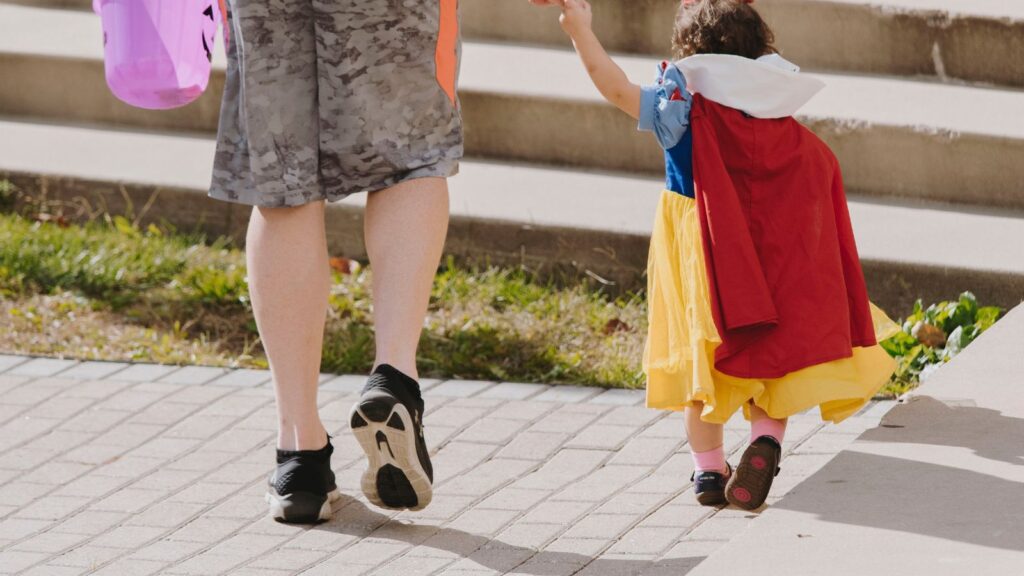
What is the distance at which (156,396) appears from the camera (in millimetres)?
4707

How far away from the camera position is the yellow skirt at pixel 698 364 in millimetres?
3613

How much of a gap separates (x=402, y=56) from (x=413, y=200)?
311 millimetres

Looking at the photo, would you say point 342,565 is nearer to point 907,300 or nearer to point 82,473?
point 82,473

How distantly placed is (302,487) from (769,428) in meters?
1.04

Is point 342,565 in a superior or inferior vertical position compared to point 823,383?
inferior

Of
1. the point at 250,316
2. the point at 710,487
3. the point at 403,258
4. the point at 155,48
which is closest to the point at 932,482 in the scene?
the point at 710,487

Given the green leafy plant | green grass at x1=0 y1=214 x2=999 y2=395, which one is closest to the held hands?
green grass at x1=0 y1=214 x2=999 y2=395

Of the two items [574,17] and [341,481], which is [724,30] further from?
[341,481]

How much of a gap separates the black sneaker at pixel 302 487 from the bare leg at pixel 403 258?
0.34 meters

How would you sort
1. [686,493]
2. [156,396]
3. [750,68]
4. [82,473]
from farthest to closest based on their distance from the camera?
[156,396], [82,473], [686,493], [750,68]

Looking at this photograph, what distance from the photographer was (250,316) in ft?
17.4

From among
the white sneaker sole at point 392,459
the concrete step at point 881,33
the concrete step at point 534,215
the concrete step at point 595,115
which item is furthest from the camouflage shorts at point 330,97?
the concrete step at point 881,33

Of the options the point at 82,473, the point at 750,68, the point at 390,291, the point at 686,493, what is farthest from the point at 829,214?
the point at 82,473

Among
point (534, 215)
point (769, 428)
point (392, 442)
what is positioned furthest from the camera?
point (534, 215)
